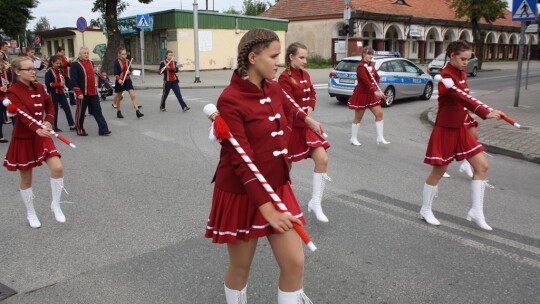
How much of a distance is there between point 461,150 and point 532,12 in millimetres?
9235

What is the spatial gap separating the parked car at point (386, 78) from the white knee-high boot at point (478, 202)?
10.1 metres

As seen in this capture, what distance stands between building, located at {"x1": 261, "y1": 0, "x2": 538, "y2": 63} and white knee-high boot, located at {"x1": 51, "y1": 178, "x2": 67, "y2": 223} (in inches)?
1115

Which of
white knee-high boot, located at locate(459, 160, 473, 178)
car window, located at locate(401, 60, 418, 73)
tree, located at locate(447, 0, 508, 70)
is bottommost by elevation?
white knee-high boot, located at locate(459, 160, 473, 178)

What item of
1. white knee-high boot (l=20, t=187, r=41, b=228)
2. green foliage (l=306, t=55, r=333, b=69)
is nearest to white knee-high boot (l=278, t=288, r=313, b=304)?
white knee-high boot (l=20, t=187, r=41, b=228)

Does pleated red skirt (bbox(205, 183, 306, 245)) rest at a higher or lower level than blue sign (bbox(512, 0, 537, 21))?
lower

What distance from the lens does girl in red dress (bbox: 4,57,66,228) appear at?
15.9 ft

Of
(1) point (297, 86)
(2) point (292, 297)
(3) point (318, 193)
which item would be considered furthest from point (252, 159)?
(1) point (297, 86)

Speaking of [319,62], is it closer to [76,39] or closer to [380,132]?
[76,39]

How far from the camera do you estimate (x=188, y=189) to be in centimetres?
615

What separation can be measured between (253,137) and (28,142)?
11.0 ft

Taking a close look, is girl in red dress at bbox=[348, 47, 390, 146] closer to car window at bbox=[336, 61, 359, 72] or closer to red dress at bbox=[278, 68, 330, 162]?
red dress at bbox=[278, 68, 330, 162]

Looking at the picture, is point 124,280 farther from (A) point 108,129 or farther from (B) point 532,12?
(B) point 532,12

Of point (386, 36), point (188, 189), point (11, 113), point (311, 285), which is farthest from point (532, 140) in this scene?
point (386, 36)

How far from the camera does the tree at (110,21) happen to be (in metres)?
26.0
